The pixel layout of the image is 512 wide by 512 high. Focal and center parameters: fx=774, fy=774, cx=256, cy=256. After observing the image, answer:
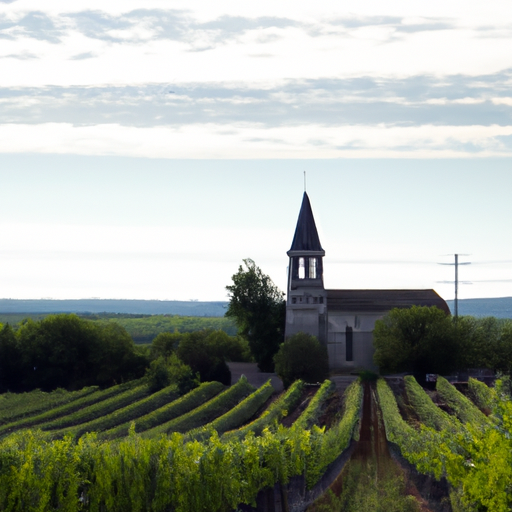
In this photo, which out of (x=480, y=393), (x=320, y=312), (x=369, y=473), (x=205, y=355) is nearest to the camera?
(x=369, y=473)

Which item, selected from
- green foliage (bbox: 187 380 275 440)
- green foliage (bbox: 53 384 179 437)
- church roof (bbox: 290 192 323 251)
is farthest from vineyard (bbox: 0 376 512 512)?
church roof (bbox: 290 192 323 251)

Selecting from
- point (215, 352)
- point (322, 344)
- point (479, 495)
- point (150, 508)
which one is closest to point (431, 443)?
point (479, 495)

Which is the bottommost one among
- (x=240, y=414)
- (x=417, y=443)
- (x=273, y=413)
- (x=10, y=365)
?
(x=240, y=414)

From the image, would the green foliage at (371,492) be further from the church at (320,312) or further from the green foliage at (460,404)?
the church at (320,312)

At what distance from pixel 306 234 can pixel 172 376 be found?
638 inches

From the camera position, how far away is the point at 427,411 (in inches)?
1703

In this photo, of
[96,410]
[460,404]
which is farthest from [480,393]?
[96,410]

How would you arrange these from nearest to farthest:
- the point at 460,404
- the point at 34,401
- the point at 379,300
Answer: the point at 460,404, the point at 34,401, the point at 379,300

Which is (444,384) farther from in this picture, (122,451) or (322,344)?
(122,451)

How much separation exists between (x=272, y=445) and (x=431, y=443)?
233 inches

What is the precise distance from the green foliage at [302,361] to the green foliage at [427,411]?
738cm

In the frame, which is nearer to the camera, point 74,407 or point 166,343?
point 74,407

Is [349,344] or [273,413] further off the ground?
[349,344]

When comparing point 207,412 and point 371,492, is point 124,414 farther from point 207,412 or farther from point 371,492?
point 371,492
